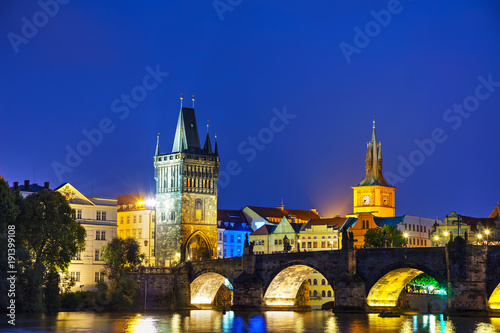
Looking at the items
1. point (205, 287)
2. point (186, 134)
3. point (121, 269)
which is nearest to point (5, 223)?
point (121, 269)

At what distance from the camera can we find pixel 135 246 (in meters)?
116

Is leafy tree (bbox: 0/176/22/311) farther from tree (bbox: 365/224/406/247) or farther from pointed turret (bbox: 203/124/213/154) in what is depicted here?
tree (bbox: 365/224/406/247)

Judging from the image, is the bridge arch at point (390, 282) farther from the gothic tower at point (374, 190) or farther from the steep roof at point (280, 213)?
the gothic tower at point (374, 190)

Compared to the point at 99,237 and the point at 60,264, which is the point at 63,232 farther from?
the point at 99,237

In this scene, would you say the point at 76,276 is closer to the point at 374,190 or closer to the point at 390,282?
the point at 390,282

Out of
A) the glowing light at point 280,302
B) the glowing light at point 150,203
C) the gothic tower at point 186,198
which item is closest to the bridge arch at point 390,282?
the glowing light at point 280,302

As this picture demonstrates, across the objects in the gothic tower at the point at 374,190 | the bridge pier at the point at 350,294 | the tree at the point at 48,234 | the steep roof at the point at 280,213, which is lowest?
the bridge pier at the point at 350,294

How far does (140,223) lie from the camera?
132500 millimetres

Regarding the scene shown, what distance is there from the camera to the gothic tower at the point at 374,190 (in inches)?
7530

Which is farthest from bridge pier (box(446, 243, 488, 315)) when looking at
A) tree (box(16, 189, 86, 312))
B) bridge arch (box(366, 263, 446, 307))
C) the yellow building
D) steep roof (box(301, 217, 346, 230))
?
steep roof (box(301, 217, 346, 230))

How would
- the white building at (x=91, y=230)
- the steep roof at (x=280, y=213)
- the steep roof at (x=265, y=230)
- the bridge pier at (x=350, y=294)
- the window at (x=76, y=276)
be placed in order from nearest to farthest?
the bridge pier at (x=350, y=294) → the window at (x=76, y=276) → the white building at (x=91, y=230) → the steep roof at (x=265, y=230) → the steep roof at (x=280, y=213)

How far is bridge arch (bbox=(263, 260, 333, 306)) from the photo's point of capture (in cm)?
9919

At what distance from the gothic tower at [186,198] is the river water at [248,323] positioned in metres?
30.4

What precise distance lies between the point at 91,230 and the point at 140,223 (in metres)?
17.6
